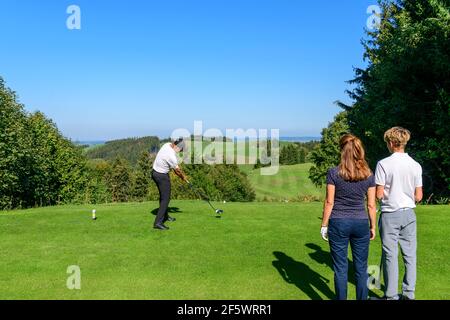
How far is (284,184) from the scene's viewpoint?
373 ft

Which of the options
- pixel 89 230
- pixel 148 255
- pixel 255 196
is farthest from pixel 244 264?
pixel 255 196

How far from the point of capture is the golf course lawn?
715cm

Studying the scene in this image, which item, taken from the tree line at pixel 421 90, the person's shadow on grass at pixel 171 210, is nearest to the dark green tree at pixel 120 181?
the tree line at pixel 421 90

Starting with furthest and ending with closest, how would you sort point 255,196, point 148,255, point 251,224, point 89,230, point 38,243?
point 255,196 → point 251,224 → point 89,230 → point 38,243 → point 148,255

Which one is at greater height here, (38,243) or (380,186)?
(380,186)

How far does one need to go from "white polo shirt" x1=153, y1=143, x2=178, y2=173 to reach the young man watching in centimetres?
698

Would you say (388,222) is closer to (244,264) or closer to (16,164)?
(244,264)

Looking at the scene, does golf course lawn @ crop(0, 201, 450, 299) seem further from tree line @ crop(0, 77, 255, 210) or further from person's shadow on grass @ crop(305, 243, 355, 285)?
tree line @ crop(0, 77, 255, 210)

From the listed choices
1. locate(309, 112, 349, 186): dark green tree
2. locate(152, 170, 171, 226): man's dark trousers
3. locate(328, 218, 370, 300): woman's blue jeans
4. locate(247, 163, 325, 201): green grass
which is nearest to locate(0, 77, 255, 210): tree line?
locate(247, 163, 325, 201): green grass

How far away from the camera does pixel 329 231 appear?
597cm

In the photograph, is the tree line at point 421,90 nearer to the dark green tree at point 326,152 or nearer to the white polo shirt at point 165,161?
the white polo shirt at point 165,161

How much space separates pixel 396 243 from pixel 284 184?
356ft

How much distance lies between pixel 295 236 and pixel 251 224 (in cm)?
203

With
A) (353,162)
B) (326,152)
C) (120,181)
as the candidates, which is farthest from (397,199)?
(120,181)
